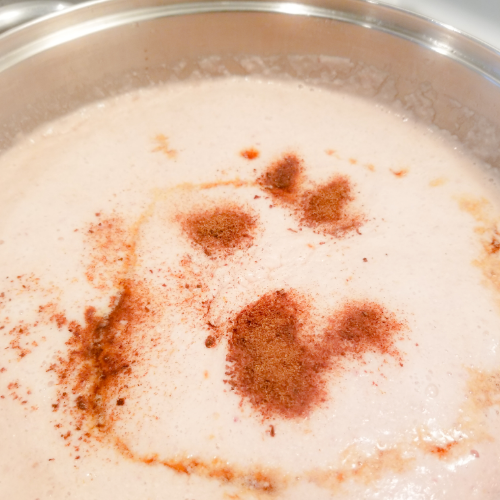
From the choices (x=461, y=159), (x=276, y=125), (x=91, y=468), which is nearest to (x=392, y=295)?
(x=461, y=159)

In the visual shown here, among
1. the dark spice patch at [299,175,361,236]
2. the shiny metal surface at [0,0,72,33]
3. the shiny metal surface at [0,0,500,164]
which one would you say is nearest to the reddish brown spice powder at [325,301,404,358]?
the dark spice patch at [299,175,361,236]

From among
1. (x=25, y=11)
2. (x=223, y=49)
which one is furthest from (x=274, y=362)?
(x=25, y=11)

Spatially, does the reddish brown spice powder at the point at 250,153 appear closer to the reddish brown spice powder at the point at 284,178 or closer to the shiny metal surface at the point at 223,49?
the reddish brown spice powder at the point at 284,178

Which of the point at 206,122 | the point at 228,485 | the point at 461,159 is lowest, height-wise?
the point at 228,485

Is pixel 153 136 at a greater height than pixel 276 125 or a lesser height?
lesser

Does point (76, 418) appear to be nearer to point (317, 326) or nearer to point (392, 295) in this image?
point (317, 326)

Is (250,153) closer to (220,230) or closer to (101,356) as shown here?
(220,230)

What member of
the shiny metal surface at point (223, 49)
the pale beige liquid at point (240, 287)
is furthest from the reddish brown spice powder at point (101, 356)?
the shiny metal surface at point (223, 49)

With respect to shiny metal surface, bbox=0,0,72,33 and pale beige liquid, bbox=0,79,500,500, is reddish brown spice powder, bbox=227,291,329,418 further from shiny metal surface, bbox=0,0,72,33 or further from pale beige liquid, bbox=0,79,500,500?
shiny metal surface, bbox=0,0,72,33
